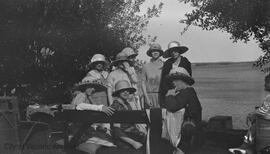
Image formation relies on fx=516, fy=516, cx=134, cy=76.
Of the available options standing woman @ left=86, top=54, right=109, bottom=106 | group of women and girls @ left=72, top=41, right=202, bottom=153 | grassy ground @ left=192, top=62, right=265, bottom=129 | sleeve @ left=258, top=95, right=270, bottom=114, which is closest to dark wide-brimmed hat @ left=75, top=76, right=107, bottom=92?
group of women and girls @ left=72, top=41, right=202, bottom=153

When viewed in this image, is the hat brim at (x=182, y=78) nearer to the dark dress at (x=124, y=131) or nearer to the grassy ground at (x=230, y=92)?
the dark dress at (x=124, y=131)

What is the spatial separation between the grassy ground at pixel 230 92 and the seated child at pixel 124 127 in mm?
4176

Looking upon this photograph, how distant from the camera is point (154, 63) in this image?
26.1ft

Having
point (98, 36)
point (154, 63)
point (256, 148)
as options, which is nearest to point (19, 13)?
point (98, 36)

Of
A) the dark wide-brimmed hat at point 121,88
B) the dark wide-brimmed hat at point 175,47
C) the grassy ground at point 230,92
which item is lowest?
the grassy ground at point 230,92

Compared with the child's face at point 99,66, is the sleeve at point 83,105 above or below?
below

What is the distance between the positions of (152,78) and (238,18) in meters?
1.72

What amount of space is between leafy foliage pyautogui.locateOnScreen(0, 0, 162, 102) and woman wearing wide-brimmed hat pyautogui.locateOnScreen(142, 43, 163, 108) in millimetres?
1755

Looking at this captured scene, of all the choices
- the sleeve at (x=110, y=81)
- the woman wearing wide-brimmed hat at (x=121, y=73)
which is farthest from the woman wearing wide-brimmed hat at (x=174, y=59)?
the sleeve at (x=110, y=81)

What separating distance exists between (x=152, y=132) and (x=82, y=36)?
160 inches

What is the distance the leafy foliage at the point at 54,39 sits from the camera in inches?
347

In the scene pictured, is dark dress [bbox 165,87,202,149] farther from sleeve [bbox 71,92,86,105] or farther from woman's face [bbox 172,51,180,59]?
woman's face [bbox 172,51,180,59]

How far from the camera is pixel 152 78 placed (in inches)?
310

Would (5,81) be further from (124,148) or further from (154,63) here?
(124,148)
